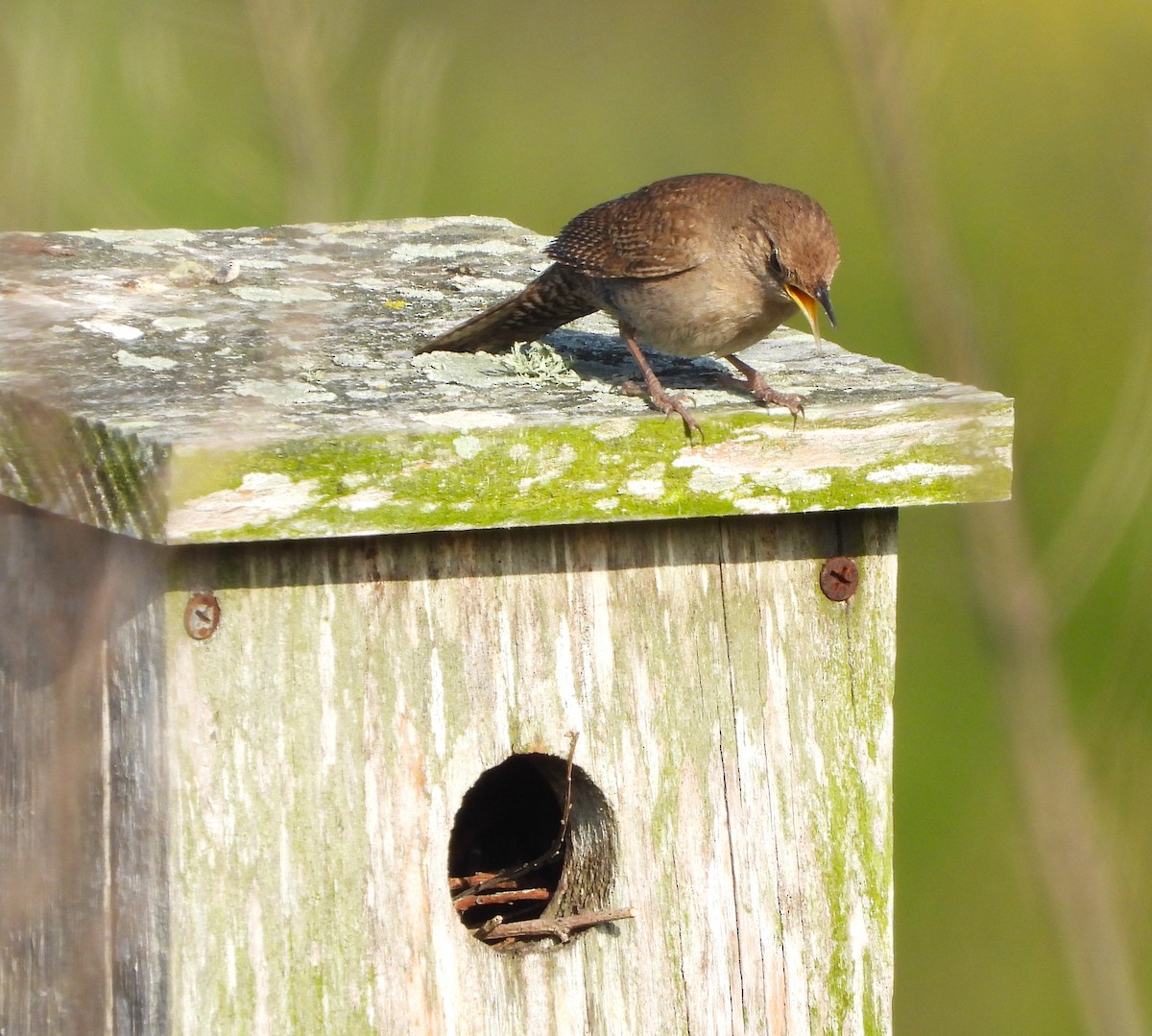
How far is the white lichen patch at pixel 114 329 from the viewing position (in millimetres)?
2650

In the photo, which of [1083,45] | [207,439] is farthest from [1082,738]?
[207,439]

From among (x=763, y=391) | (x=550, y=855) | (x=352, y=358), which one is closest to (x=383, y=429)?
(x=352, y=358)

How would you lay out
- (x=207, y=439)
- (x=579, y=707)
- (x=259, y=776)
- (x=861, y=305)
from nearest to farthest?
1. (x=207, y=439)
2. (x=259, y=776)
3. (x=579, y=707)
4. (x=861, y=305)

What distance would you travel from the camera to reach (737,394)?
99.8 inches

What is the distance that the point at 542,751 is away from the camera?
7.86ft

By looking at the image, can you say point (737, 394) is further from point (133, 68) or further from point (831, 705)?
point (133, 68)

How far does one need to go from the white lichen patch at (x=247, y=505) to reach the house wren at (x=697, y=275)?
0.93 m

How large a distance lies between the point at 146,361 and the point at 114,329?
22 centimetres

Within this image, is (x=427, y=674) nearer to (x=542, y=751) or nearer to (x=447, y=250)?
(x=542, y=751)

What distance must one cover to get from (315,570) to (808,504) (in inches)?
28.0

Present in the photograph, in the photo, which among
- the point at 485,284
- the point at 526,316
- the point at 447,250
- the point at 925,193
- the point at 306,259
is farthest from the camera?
the point at 925,193

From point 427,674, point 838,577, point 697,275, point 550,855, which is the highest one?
point 697,275

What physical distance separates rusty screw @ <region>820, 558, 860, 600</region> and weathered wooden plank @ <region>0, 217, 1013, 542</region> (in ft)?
0.62

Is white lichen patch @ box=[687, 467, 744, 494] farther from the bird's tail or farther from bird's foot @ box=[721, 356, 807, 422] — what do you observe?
the bird's tail
